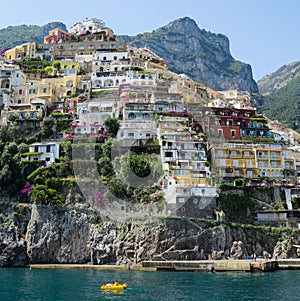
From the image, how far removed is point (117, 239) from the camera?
63906 mm

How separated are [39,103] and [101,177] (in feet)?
87.5

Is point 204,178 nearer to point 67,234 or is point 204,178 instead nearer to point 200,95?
point 67,234

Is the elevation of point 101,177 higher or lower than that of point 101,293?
higher

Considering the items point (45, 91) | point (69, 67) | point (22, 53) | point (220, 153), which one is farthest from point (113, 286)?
point (22, 53)

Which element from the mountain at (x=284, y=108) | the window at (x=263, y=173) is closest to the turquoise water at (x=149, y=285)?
the window at (x=263, y=173)

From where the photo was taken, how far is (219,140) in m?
81.6

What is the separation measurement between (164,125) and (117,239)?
24.3 m

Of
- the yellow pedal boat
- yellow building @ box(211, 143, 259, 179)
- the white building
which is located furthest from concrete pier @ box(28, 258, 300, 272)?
the white building

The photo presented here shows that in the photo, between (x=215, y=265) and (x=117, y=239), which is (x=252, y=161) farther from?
(x=117, y=239)

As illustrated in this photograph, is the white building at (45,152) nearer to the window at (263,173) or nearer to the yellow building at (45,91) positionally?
the yellow building at (45,91)

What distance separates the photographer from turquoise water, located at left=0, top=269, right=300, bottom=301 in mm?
41594

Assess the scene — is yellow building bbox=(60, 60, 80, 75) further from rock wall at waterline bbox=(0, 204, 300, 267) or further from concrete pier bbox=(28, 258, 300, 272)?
concrete pier bbox=(28, 258, 300, 272)

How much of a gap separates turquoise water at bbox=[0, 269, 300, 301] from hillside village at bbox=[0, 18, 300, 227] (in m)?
13.5

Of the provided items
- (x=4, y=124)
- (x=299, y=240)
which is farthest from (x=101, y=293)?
(x=4, y=124)
